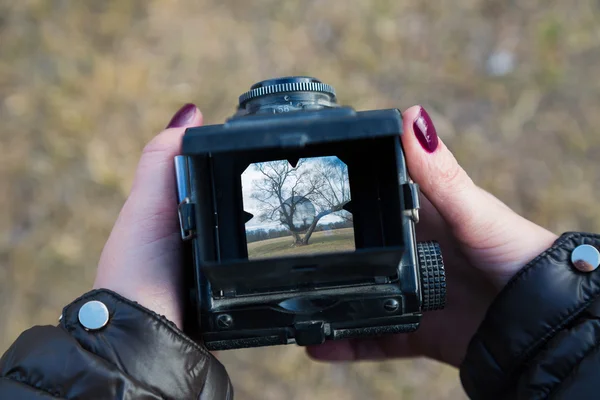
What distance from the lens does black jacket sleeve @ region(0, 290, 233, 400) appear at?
1061mm

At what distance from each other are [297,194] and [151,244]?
384 mm

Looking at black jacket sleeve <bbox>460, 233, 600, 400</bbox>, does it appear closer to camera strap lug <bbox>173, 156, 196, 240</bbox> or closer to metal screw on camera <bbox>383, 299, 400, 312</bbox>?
metal screw on camera <bbox>383, 299, 400, 312</bbox>

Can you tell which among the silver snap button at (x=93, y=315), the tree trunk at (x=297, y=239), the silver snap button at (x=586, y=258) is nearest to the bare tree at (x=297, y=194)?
the tree trunk at (x=297, y=239)

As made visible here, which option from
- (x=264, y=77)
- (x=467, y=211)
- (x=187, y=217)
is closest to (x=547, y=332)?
(x=467, y=211)

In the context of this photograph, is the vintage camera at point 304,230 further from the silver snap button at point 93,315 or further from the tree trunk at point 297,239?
the silver snap button at point 93,315

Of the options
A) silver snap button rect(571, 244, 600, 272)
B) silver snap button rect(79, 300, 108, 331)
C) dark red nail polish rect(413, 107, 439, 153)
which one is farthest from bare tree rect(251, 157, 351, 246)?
silver snap button rect(571, 244, 600, 272)

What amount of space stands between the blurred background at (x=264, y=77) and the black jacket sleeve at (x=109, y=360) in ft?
4.47

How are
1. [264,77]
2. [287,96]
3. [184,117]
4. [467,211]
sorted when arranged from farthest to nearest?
[264,77] → [184,117] → [467,211] → [287,96]

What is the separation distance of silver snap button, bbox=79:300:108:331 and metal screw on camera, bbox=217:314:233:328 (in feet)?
0.69

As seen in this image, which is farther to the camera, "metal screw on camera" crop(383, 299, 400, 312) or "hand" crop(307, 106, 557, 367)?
"hand" crop(307, 106, 557, 367)

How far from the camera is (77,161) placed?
8.76ft

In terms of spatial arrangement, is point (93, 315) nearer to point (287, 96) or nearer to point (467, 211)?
point (287, 96)

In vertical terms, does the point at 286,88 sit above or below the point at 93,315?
above

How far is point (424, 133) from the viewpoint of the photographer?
123 centimetres
